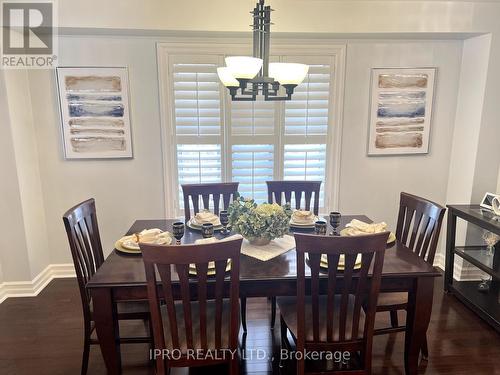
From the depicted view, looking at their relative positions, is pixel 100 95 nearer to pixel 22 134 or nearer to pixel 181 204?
pixel 22 134

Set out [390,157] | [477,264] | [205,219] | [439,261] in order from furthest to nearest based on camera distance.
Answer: [439,261]
[390,157]
[477,264]
[205,219]

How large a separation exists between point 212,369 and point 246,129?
6.57 feet

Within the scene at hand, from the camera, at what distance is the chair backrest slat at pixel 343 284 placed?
4.83 feet

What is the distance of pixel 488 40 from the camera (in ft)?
9.47

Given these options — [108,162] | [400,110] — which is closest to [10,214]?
[108,162]

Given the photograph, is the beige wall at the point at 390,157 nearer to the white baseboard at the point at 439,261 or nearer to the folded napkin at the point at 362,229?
the white baseboard at the point at 439,261

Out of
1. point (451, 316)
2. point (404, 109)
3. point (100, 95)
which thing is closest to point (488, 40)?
point (404, 109)

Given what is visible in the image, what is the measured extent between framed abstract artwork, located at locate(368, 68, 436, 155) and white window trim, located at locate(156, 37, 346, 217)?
0.32 meters

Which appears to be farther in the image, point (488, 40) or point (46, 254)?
point (46, 254)

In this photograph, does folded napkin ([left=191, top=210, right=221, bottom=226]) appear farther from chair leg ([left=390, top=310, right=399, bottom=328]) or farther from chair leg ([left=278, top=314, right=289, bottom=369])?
chair leg ([left=390, top=310, right=399, bottom=328])

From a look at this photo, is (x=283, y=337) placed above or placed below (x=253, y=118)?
below

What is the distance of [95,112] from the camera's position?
3.05 meters

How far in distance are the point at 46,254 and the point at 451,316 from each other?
359 centimetres

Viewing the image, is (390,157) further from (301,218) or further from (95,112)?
(95,112)
